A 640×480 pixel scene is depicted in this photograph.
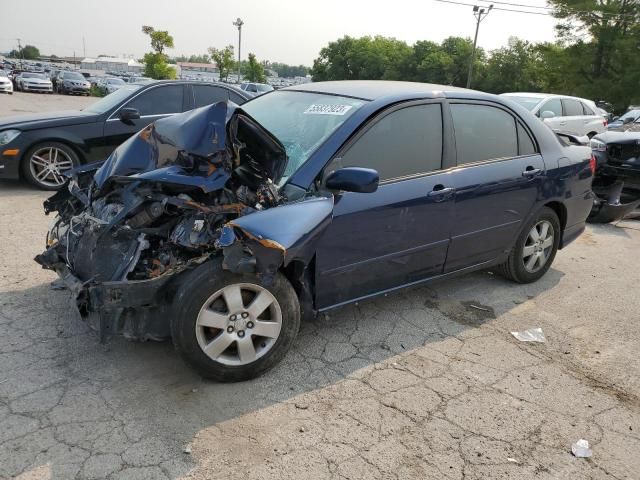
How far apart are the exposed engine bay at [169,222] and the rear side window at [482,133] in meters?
1.47

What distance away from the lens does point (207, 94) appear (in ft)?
25.6

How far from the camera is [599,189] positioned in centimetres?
723

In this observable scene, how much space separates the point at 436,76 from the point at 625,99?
24.2 m

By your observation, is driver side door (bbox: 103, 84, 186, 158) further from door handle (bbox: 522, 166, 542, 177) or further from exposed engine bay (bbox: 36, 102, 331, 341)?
door handle (bbox: 522, 166, 542, 177)

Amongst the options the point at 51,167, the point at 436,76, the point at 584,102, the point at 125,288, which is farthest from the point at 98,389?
the point at 436,76

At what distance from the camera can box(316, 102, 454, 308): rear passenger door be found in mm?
3223

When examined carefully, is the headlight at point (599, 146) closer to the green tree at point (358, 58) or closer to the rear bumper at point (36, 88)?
the rear bumper at point (36, 88)

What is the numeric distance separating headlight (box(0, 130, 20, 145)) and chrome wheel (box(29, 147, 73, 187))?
0.32 metres

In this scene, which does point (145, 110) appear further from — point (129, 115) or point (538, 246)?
point (538, 246)

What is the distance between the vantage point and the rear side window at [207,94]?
7.71 m

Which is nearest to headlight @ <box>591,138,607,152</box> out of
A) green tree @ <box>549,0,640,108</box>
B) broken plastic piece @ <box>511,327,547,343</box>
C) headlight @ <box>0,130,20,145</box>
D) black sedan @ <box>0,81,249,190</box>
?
broken plastic piece @ <box>511,327,547,343</box>

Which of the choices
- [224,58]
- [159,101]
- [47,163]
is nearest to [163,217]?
[47,163]

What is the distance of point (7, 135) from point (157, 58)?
36.7m

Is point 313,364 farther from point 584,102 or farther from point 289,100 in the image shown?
point 584,102
